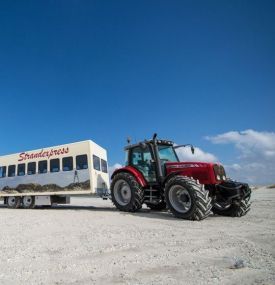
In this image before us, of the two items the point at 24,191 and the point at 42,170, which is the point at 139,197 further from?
the point at 24,191

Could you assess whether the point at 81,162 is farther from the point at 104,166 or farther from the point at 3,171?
the point at 3,171

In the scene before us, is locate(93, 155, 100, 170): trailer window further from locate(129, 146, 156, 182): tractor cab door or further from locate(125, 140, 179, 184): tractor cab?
locate(129, 146, 156, 182): tractor cab door

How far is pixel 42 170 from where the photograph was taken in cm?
1639

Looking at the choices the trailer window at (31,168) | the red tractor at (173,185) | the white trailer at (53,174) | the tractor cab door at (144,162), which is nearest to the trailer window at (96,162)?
the white trailer at (53,174)

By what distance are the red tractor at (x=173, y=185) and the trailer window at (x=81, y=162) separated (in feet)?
6.29

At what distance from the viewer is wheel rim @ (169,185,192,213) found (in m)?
10.4

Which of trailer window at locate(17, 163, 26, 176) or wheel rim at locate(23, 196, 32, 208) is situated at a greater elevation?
trailer window at locate(17, 163, 26, 176)

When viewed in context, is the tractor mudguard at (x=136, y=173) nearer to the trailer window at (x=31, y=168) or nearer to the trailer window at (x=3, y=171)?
the trailer window at (x=31, y=168)

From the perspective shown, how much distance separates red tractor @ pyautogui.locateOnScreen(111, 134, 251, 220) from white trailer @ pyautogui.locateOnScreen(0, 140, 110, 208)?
6.15 feet

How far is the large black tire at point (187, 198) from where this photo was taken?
9.59 meters

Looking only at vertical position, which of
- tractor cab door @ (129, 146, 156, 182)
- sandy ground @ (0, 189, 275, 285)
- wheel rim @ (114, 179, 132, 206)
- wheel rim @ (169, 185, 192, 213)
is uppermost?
tractor cab door @ (129, 146, 156, 182)

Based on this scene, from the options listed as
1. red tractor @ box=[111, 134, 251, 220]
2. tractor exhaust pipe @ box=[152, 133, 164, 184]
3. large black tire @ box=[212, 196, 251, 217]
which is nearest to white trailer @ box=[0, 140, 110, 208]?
red tractor @ box=[111, 134, 251, 220]

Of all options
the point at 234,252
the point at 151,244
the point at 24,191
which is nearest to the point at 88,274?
the point at 151,244

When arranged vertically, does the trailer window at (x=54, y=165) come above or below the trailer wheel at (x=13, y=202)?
above
